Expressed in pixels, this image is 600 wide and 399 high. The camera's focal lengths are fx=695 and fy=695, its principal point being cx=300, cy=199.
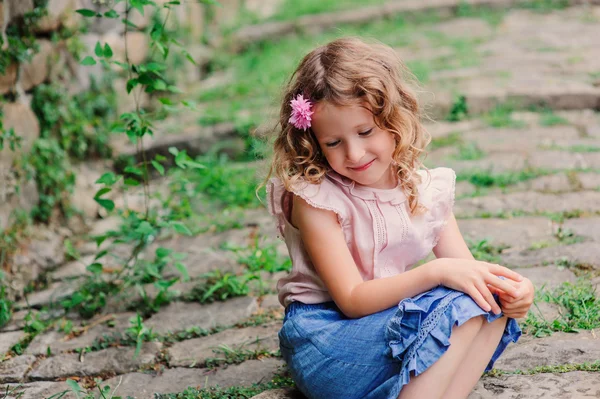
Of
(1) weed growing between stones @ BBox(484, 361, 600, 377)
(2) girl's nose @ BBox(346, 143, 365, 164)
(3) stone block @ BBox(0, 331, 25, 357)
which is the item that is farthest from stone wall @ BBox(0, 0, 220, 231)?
(1) weed growing between stones @ BBox(484, 361, 600, 377)

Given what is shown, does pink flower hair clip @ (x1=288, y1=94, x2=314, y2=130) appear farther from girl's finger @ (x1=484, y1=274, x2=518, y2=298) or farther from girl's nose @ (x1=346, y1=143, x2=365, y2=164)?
girl's finger @ (x1=484, y1=274, x2=518, y2=298)

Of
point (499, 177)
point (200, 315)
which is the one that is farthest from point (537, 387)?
point (499, 177)

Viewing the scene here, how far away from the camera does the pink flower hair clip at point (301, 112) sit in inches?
75.9

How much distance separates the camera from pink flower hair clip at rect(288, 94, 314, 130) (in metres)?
1.93

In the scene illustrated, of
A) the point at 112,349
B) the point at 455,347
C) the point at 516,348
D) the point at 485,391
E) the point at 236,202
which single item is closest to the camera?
the point at 455,347

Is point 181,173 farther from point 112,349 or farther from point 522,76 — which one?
point 522,76

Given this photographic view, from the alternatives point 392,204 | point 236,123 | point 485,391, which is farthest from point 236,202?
point 485,391

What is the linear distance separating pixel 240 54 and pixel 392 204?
15.5ft

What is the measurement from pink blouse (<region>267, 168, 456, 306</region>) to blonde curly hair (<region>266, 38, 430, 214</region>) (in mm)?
46

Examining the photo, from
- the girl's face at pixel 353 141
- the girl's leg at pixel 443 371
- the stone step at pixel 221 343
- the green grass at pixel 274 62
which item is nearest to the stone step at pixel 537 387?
the girl's leg at pixel 443 371

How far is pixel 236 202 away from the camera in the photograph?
378cm

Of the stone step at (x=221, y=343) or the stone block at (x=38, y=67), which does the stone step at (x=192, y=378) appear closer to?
the stone step at (x=221, y=343)

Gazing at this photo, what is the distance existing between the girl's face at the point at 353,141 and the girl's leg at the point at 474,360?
0.52m

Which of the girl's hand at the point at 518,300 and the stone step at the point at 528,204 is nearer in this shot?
the girl's hand at the point at 518,300
